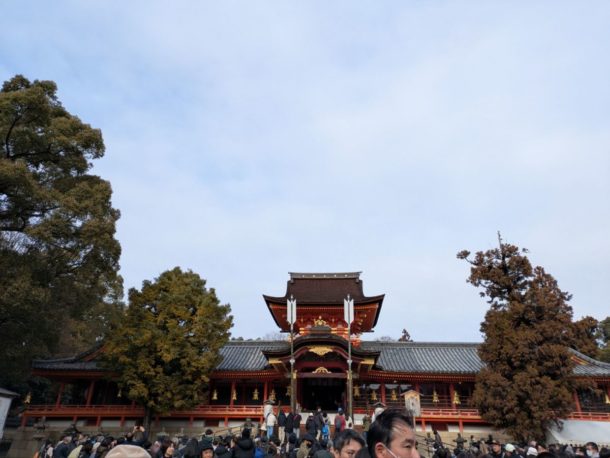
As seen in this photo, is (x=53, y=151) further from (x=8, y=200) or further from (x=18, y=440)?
(x=18, y=440)

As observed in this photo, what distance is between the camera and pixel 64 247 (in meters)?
18.8

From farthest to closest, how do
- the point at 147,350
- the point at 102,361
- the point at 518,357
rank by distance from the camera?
the point at 102,361
the point at 147,350
the point at 518,357

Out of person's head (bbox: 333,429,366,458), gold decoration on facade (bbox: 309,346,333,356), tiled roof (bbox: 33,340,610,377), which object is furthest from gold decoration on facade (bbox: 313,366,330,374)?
person's head (bbox: 333,429,366,458)

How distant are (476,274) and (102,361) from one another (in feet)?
69.7

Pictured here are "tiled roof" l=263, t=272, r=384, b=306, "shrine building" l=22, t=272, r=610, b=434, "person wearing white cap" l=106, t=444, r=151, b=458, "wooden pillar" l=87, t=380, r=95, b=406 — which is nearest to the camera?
"person wearing white cap" l=106, t=444, r=151, b=458

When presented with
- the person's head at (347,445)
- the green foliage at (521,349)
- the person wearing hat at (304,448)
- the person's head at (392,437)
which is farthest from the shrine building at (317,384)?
the person's head at (392,437)

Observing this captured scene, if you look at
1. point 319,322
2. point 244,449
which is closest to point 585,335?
point 319,322

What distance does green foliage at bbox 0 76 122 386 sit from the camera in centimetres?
1750

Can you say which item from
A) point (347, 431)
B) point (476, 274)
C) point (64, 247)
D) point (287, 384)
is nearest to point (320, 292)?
point (287, 384)

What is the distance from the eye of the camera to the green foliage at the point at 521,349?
1883 cm

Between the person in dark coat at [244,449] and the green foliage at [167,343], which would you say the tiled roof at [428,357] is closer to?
the green foliage at [167,343]

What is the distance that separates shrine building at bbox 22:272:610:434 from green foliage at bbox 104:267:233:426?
11.4 feet

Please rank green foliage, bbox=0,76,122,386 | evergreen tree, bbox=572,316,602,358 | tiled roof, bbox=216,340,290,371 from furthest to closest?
tiled roof, bbox=216,340,290,371, evergreen tree, bbox=572,316,602,358, green foliage, bbox=0,76,122,386

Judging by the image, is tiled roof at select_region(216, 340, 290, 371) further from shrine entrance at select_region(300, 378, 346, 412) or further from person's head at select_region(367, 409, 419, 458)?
person's head at select_region(367, 409, 419, 458)
